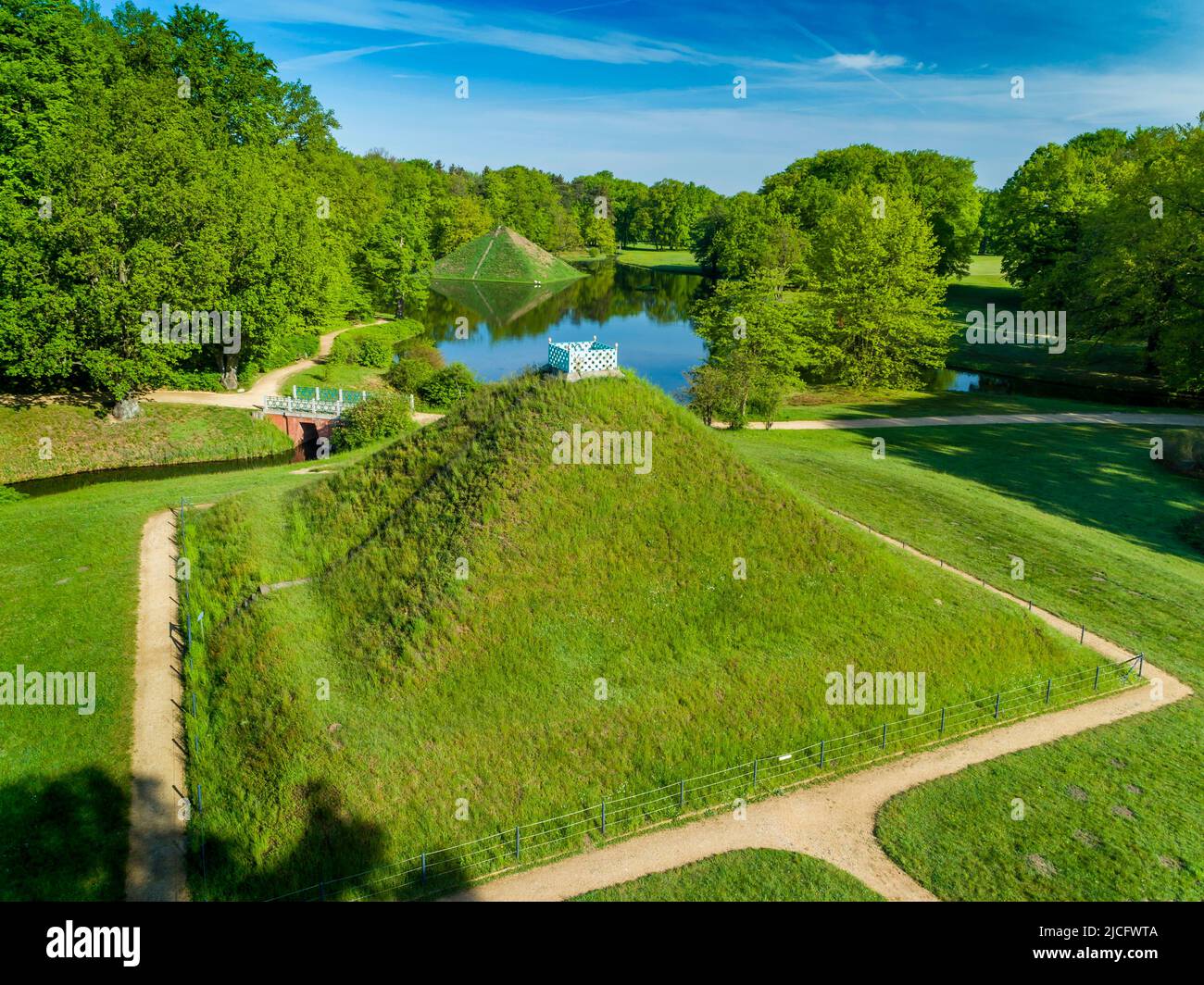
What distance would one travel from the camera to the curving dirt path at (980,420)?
5753cm

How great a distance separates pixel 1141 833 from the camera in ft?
59.5

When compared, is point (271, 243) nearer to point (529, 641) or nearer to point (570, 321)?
point (529, 641)

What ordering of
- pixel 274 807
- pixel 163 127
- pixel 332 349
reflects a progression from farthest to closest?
pixel 332 349
pixel 163 127
pixel 274 807

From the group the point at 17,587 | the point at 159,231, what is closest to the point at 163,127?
the point at 159,231

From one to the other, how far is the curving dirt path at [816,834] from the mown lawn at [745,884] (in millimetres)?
272

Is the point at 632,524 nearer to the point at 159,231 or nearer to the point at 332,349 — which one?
the point at 159,231

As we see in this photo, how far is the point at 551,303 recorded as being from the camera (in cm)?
12812

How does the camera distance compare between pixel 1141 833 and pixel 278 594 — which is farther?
pixel 278 594

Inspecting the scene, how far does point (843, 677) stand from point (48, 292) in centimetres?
4884

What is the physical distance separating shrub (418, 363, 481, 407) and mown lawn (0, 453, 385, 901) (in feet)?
76.8

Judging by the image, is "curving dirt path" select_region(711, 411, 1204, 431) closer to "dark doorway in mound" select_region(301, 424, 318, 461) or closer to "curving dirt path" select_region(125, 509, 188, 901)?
"dark doorway in mound" select_region(301, 424, 318, 461)

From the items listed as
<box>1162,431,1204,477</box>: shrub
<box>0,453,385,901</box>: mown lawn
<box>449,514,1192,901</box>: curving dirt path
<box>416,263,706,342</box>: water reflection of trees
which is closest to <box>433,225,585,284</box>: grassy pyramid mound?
<box>416,263,706,342</box>: water reflection of trees
